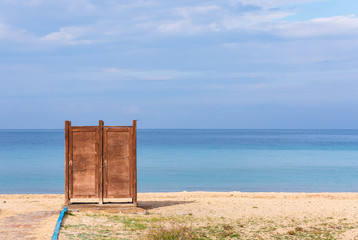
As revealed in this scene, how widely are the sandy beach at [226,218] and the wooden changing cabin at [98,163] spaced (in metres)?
0.92

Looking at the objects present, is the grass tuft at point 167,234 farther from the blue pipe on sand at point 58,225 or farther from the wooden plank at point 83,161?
the wooden plank at point 83,161

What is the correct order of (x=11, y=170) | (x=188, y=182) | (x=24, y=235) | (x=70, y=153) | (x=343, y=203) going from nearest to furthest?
(x=24, y=235) < (x=70, y=153) < (x=343, y=203) < (x=188, y=182) < (x=11, y=170)

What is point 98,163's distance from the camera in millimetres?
14586

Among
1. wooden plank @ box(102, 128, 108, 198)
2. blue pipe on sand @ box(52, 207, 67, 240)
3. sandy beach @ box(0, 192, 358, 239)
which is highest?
wooden plank @ box(102, 128, 108, 198)

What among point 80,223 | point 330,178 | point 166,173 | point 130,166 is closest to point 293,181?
point 330,178

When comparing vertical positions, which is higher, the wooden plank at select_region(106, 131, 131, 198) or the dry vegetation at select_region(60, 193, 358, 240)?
the wooden plank at select_region(106, 131, 131, 198)

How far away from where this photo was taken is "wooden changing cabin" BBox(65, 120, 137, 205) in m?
14.6

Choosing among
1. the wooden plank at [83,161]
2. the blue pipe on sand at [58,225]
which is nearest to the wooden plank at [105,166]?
the wooden plank at [83,161]

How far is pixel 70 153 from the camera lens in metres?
14.6

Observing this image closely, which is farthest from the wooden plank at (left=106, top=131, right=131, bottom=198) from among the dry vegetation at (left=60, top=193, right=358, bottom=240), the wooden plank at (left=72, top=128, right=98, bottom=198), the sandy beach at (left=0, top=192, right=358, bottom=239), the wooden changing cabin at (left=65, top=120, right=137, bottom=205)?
the dry vegetation at (left=60, top=193, right=358, bottom=240)

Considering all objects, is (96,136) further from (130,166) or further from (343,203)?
(343,203)

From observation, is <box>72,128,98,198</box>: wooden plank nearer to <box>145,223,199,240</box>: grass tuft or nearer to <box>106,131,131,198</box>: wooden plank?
<box>106,131,131,198</box>: wooden plank

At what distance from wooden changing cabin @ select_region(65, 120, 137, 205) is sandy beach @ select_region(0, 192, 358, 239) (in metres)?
0.92

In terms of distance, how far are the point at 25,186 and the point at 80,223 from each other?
747 inches
